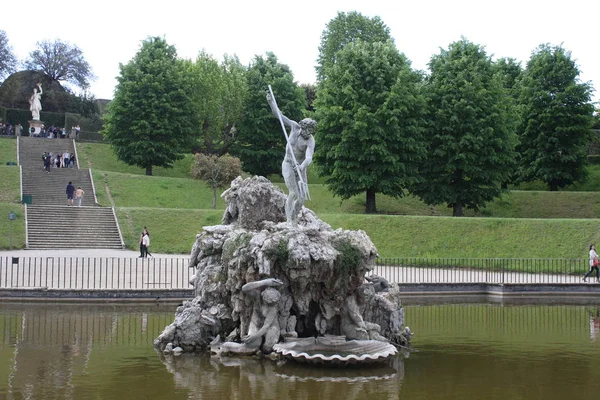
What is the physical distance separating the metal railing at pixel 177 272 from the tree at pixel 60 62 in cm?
7114

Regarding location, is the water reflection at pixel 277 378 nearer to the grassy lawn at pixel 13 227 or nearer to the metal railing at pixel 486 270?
the metal railing at pixel 486 270

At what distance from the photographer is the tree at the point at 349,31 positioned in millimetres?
84938

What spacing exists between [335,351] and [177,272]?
13049 mm

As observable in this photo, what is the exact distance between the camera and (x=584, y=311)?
26.1 metres

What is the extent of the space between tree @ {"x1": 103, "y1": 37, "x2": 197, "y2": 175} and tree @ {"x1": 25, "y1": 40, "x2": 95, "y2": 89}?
37.5 m

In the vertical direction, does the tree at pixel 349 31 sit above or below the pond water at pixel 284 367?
above

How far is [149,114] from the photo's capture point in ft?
214

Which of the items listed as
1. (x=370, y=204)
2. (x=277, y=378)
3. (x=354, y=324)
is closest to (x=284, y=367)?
(x=277, y=378)

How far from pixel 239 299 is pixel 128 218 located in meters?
31.0

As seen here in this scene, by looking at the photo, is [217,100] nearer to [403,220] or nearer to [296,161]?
[403,220]

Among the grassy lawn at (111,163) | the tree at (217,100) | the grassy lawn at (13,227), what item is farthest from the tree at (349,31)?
the grassy lawn at (13,227)

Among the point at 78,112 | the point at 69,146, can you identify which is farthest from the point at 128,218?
the point at 78,112

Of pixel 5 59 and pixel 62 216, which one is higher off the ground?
pixel 5 59

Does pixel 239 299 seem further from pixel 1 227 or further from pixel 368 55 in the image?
Answer: pixel 368 55
